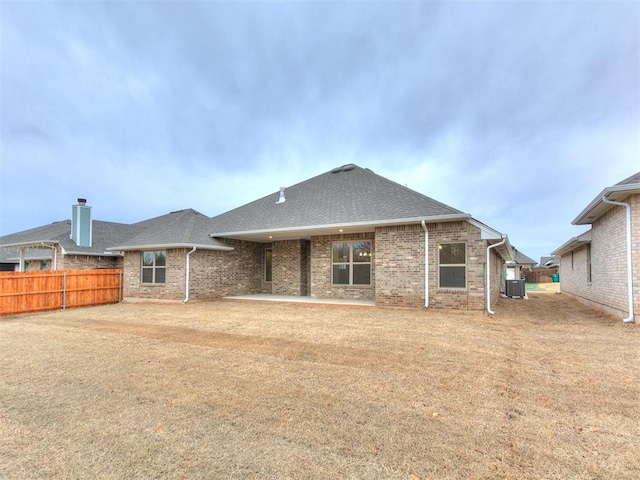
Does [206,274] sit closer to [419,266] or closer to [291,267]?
[291,267]

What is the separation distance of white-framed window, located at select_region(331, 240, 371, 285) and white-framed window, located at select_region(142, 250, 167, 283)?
7.54 metres

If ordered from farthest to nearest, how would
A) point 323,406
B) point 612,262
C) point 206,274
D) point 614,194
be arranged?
point 206,274, point 612,262, point 614,194, point 323,406

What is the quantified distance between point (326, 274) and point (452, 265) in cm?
531

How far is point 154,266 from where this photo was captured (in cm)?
1391

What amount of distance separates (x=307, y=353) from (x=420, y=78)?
51.8 ft

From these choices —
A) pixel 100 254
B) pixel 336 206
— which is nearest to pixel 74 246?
pixel 100 254

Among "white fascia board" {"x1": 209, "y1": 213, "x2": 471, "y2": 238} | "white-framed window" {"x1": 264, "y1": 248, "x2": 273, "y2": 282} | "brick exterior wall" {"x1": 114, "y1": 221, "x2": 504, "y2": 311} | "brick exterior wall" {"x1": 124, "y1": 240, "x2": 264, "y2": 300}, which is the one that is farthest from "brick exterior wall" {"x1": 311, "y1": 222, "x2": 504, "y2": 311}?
"brick exterior wall" {"x1": 124, "y1": 240, "x2": 264, "y2": 300}

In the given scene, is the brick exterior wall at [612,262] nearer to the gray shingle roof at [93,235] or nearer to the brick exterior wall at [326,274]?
the brick exterior wall at [326,274]

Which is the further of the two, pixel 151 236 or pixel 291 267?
pixel 291 267

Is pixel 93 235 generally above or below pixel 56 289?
above

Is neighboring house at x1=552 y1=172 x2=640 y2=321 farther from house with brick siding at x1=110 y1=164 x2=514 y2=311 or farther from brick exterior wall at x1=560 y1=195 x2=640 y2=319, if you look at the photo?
house with brick siding at x1=110 y1=164 x2=514 y2=311

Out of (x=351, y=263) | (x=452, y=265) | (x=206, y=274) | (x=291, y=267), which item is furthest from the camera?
(x=291, y=267)

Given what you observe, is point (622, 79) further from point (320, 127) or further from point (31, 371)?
point (31, 371)

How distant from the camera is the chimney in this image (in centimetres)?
1786
